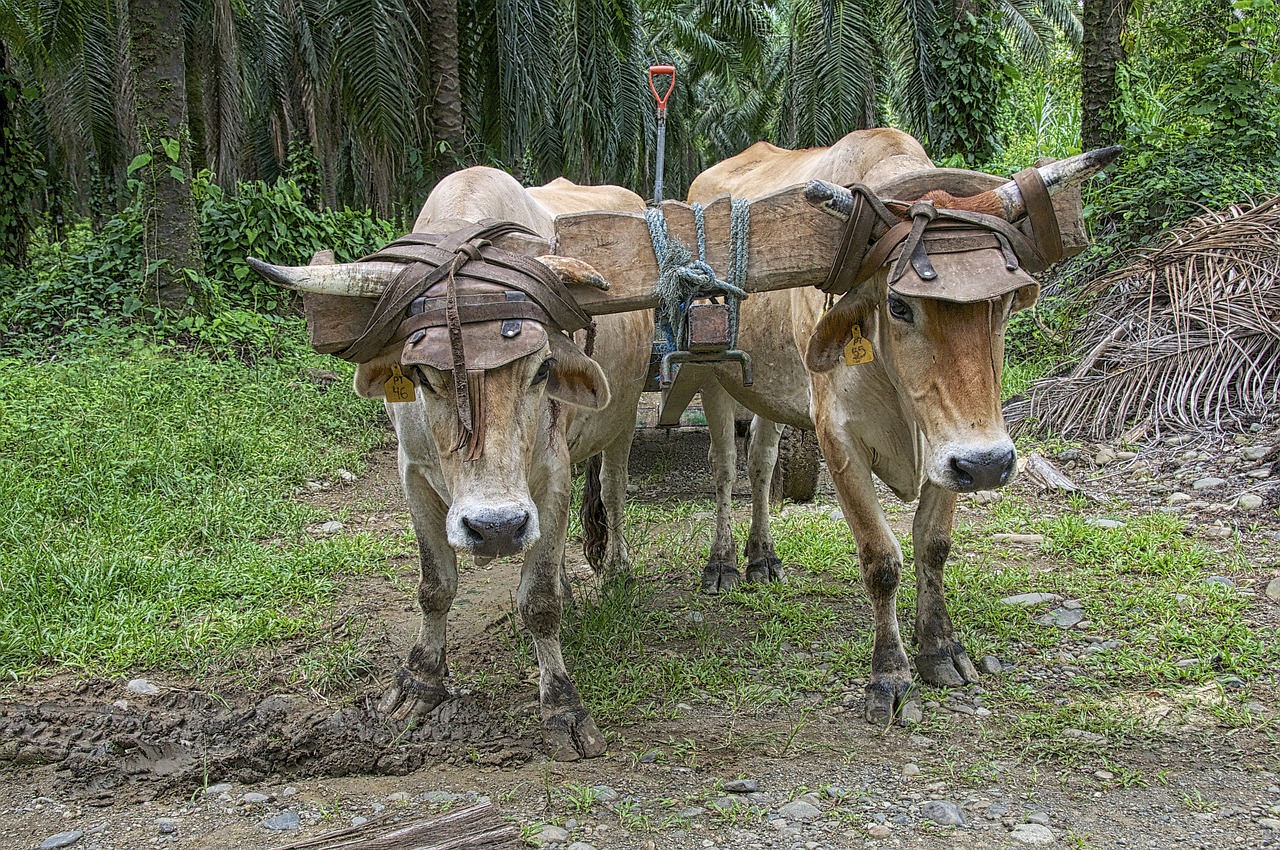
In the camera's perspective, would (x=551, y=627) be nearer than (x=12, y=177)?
Yes

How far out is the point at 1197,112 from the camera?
32.6ft

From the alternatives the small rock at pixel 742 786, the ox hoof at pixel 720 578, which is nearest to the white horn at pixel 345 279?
the small rock at pixel 742 786

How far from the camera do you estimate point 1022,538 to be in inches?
250

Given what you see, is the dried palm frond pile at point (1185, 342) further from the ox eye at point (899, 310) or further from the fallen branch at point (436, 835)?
the fallen branch at point (436, 835)

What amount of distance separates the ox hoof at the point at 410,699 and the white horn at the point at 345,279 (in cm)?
162

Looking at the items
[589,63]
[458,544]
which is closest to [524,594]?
[458,544]

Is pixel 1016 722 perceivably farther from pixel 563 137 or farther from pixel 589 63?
pixel 563 137

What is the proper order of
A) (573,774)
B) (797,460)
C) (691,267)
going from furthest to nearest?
(797,460), (691,267), (573,774)

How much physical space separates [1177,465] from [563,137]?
1442 cm

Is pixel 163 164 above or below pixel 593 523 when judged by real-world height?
above

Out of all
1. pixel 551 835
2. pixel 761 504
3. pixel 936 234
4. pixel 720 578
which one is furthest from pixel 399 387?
pixel 761 504

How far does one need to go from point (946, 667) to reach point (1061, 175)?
6.61 feet

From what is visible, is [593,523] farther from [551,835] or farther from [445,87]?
[445,87]

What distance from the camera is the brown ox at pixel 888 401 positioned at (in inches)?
140
